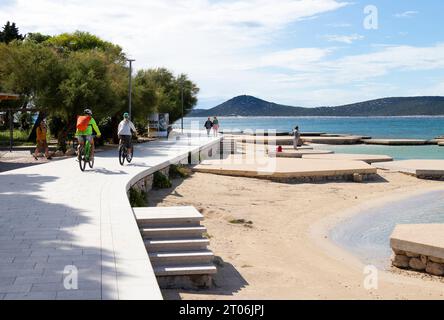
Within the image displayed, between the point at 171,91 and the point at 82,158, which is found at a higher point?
the point at 171,91

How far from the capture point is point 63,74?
23.9m

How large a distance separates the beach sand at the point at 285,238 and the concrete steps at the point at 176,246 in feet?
0.93

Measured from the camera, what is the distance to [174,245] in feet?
26.9

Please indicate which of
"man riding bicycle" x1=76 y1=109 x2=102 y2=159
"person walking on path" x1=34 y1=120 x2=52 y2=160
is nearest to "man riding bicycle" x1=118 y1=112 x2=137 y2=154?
"man riding bicycle" x1=76 y1=109 x2=102 y2=159

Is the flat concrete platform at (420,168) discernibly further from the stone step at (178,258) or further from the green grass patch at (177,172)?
the stone step at (178,258)

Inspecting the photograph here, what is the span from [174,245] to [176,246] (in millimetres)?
38

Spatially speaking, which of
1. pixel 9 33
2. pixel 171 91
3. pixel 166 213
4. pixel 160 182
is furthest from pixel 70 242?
pixel 9 33

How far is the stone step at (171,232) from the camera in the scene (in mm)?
8492

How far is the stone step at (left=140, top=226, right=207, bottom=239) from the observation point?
8492 millimetres

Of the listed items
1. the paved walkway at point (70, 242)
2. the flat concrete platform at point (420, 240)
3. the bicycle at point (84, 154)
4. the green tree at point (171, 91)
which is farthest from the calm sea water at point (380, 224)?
the green tree at point (171, 91)

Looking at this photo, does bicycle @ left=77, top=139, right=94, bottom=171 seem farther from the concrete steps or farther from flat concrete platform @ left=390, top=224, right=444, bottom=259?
flat concrete platform @ left=390, top=224, right=444, bottom=259

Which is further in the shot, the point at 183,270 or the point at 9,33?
the point at 9,33

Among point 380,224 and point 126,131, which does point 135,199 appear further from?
point 380,224

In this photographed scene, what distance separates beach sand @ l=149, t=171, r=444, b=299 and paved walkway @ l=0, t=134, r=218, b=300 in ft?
4.20
